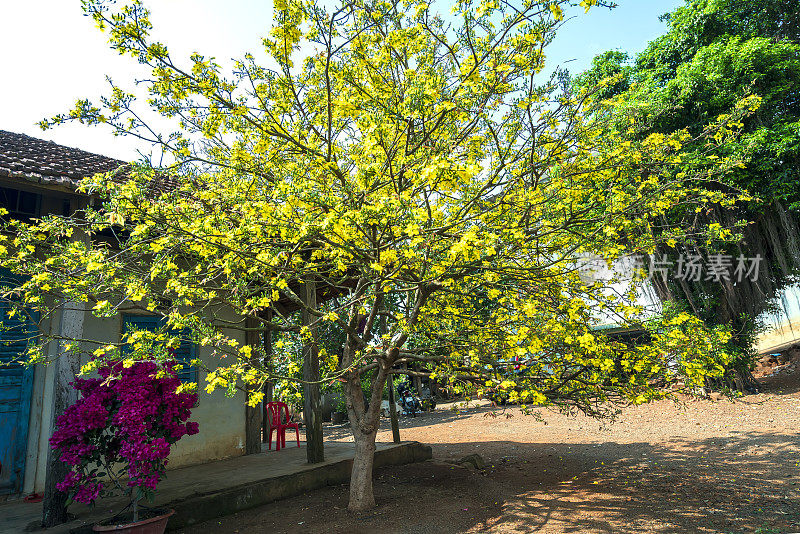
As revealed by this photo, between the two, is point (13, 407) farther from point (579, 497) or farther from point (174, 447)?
point (579, 497)

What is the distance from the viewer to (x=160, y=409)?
4.10m

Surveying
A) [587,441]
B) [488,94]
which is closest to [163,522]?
[488,94]

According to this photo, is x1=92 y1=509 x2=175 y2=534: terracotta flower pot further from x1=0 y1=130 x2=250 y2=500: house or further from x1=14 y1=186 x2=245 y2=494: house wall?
x1=14 y1=186 x2=245 y2=494: house wall

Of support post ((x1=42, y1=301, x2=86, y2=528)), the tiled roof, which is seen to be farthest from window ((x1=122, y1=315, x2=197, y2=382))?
the tiled roof

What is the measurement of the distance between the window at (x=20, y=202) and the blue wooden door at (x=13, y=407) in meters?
0.80

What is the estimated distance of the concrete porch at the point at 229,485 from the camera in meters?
4.45

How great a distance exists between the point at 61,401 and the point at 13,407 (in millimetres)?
1398

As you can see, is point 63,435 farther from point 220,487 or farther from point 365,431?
point 365,431

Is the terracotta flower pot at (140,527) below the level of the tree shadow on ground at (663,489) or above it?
above

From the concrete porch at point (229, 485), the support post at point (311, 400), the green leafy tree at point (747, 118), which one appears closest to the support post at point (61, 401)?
the concrete porch at point (229, 485)

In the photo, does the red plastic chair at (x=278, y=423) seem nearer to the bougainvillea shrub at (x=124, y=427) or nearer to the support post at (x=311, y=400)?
the support post at (x=311, y=400)

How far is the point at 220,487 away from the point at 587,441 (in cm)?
723

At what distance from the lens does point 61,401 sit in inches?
173

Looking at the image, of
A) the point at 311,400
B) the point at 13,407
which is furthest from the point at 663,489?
the point at 13,407
